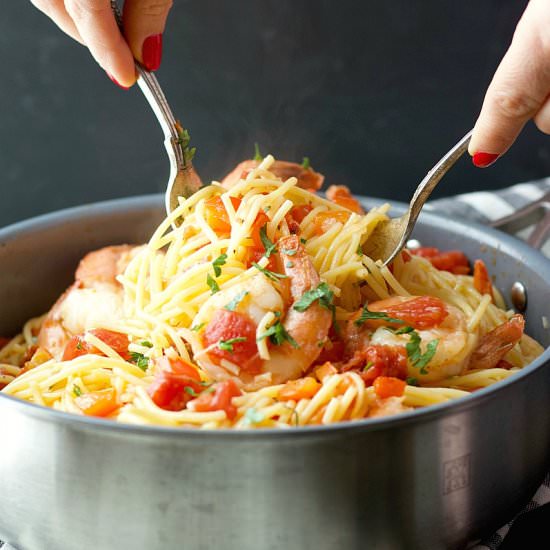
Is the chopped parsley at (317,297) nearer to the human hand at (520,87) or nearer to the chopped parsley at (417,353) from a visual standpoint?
the chopped parsley at (417,353)

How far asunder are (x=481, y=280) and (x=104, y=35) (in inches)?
86.4

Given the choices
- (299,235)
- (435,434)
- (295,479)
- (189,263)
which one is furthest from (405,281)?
(295,479)

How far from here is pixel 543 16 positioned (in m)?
2.56

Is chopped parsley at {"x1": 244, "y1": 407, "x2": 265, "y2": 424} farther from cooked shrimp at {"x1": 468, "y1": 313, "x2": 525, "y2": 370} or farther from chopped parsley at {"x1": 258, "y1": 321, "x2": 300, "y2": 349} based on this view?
cooked shrimp at {"x1": 468, "y1": 313, "x2": 525, "y2": 370}

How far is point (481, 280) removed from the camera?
4.17 metres

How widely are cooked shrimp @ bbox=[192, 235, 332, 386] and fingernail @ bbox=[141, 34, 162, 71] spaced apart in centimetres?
131

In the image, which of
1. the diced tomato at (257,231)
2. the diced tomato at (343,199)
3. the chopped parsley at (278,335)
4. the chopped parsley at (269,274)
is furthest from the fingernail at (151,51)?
the chopped parsley at (278,335)

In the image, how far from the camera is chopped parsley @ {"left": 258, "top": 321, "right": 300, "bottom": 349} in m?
2.94

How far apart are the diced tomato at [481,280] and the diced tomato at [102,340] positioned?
1.82 metres

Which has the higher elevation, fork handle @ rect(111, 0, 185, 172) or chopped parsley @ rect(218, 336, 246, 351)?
fork handle @ rect(111, 0, 185, 172)

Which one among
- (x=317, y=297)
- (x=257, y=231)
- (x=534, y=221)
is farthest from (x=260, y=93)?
(x=317, y=297)

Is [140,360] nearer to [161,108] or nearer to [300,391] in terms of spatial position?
[300,391]

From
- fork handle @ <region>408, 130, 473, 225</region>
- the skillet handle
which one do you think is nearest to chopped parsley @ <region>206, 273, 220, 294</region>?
fork handle @ <region>408, 130, 473, 225</region>

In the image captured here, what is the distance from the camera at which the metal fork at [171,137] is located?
3699 mm
